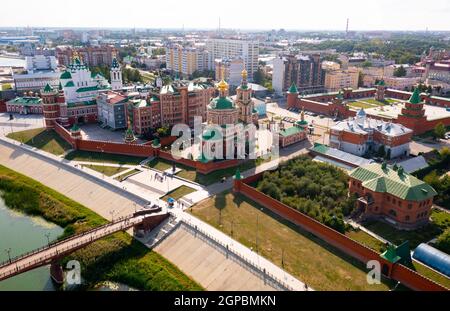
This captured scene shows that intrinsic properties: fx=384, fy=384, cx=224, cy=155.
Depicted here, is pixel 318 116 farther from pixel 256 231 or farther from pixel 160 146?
pixel 256 231

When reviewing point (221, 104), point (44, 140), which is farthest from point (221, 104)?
point (44, 140)

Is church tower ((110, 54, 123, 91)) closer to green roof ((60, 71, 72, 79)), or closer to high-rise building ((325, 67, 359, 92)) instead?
green roof ((60, 71, 72, 79))

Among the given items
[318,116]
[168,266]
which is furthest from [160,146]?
[318,116]

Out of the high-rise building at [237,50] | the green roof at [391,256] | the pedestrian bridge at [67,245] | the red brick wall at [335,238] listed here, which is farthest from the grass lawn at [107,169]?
the high-rise building at [237,50]

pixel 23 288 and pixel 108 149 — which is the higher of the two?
Result: pixel 108 149
